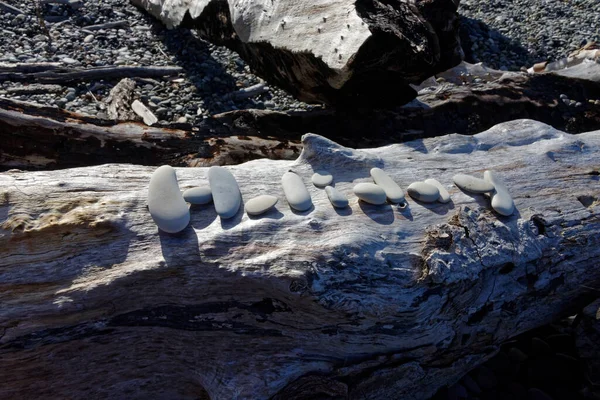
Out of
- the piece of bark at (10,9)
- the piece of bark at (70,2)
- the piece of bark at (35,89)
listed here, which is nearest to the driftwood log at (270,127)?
the piece of bark at (35,89)

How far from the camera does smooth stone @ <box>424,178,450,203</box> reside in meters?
2.43

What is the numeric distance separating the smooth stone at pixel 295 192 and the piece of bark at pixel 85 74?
4.07 metres

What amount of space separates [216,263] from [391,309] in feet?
2.31

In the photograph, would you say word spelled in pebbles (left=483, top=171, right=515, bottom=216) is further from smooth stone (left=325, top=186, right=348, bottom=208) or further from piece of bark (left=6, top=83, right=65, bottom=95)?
piece of bark (left=6, top=83, right=65, bottom=95)

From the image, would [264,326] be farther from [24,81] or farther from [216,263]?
[24,81]

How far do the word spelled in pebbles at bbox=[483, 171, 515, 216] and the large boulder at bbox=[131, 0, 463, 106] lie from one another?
102cm

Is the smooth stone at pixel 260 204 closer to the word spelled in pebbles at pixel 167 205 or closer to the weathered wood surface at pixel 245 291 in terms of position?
the weathered wood surface at pixel 245 291

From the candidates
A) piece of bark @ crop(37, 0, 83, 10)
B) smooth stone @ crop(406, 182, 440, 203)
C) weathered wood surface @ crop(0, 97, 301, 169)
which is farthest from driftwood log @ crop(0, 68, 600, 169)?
piece of bark @ crop(37, 0, 83, 10)

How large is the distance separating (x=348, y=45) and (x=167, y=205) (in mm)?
1723

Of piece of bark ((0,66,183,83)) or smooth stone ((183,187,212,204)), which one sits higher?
smooth stone ((183,187,212,204))

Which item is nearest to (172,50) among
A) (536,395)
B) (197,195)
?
(197,195)

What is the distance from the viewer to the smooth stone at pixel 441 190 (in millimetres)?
2426

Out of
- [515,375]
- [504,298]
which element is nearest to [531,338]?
[515,375]

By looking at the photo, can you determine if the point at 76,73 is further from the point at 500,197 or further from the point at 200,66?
the point at 500,197
